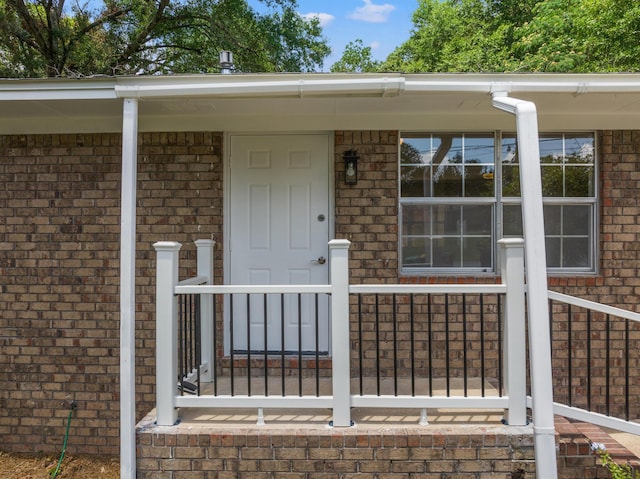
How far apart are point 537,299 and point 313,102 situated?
2195 mm

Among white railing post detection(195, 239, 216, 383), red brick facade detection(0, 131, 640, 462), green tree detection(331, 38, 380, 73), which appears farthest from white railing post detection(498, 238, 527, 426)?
green tree detection(331, 38, 380, 73)

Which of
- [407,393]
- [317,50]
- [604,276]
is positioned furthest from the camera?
[317,50]

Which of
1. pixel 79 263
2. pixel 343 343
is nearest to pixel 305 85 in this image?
pixel 343 343

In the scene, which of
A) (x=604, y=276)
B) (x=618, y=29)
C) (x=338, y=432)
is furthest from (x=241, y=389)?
(x=618, y=29)

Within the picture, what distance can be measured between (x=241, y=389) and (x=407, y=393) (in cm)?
132

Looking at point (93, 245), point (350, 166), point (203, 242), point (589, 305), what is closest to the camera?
point (589, 305)

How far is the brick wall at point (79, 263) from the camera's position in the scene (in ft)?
14.5

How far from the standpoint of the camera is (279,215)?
14.8 ft

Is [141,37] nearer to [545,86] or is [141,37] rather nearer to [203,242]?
[203,242]

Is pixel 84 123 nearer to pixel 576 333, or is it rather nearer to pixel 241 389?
pixel 241 389

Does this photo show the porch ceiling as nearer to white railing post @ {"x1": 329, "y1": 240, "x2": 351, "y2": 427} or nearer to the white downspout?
the white downspout

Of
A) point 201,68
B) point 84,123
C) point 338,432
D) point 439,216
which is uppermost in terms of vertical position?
point 201,68

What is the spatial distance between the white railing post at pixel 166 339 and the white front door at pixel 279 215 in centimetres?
132

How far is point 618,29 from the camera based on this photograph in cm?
969
